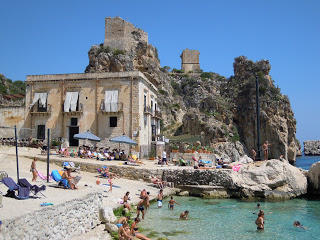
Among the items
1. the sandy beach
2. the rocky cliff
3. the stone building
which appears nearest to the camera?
the sandy beach

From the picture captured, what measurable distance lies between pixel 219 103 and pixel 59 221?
46.6 m

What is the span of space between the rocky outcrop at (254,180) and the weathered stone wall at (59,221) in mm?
10116

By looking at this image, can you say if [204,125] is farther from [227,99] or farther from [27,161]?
[27,161]

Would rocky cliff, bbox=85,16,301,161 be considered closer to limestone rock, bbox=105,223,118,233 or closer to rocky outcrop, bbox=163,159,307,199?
rocky outcrop, bbox=163,159,307,199

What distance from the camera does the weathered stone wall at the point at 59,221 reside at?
6903 millimetres

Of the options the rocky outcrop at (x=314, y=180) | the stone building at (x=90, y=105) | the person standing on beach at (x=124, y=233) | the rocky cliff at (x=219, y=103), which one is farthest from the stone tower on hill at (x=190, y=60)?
the person standing on beach at (x=124, y=233)

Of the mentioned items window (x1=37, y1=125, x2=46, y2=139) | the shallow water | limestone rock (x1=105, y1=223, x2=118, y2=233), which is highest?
window (x1=37, y1=125, x2=46, y2=139)

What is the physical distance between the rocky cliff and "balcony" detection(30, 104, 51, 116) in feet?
53.8

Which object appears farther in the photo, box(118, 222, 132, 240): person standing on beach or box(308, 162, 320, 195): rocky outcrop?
box(308, 162, 320, 195): rocky outcrop

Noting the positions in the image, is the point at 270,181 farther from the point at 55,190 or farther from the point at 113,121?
the point at 113,121

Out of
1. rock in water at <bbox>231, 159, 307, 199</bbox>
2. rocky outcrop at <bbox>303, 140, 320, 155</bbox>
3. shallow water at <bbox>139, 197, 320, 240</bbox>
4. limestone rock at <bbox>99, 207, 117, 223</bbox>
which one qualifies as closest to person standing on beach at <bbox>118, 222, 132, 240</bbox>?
shallow water at <bbox>139, 197, 320, 240</bbox>

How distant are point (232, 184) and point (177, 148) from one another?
929 cm

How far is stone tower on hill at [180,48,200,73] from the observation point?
72875 millimetres

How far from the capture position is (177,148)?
2855 cm
